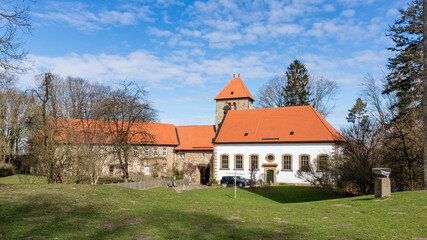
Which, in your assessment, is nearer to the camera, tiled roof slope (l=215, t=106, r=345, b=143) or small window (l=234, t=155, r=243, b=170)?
tiled roof slope (l=215, t=106, r=345, b=143)

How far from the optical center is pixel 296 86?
177 feet

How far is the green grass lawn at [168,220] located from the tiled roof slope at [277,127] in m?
21.9

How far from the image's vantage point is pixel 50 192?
45.7 ft

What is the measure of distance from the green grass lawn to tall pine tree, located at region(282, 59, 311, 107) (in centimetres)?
3972

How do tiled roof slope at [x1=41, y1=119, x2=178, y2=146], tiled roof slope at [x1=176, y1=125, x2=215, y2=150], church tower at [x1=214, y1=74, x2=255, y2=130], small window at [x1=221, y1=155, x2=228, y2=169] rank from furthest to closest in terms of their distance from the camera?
church tower at [x1=214, y1=74, x2=255, y2=130]
tiled roof slope at [x1=176, y1=125, x2=215, y2=150]
small window at [x1=221, y1=155, x2=228, y2=169]
tiled roof slope at [x1=41, y1=119, x2=178, y2=146]

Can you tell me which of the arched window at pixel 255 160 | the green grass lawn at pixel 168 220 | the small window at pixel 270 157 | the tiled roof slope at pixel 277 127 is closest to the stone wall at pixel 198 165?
the tiled roof slope at pixel 277 127

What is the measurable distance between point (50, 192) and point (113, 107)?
21.0 m

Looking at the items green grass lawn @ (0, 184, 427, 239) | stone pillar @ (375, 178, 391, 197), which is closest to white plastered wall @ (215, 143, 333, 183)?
stone pillar @ (375, 178, 391, 197)

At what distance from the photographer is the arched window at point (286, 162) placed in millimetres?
37062

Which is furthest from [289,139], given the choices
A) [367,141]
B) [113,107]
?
[113,107]

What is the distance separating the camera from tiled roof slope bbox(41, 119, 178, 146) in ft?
91.3

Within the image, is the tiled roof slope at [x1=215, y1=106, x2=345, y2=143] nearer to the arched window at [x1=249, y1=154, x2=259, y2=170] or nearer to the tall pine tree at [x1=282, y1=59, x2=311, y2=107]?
the arched window at [x1=249, y1=154, x2=259, y2=170]

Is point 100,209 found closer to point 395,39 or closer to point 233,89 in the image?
point 395,39

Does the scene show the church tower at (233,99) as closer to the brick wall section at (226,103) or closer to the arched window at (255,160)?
the brick wall section at (226,103)
